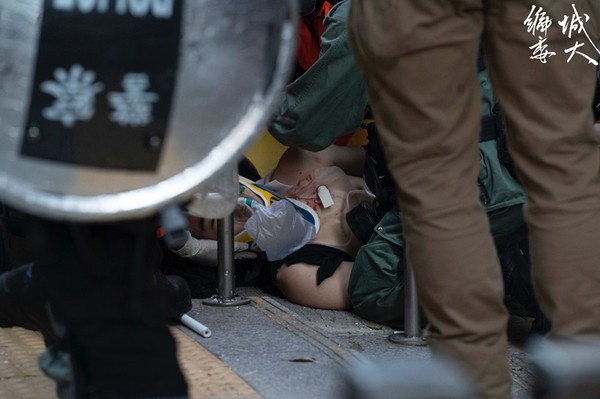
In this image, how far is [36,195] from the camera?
137 centimetres

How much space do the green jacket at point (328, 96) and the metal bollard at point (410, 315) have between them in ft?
1.88

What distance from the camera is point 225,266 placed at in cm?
329

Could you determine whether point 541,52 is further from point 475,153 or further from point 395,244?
point 395,244

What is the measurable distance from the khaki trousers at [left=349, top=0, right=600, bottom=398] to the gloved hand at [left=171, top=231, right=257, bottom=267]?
1505 mm

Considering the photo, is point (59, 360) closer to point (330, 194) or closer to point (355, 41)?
point (355, 41)

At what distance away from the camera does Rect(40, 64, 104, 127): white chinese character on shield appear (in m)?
1.37

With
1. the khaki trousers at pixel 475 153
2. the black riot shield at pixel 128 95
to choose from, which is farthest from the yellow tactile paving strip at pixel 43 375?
the black riot shield at pixel 128 95

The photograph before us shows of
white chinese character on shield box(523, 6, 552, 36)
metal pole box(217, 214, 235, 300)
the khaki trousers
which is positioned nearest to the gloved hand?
metal pole box(217, 214, 235, 300)

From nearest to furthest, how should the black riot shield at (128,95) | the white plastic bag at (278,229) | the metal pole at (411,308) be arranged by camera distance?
1. the black riot shield at (128,95)
2. the metal pole at (411,308)
3. the white plastic bag at (278,229)

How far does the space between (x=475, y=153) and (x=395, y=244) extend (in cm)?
111

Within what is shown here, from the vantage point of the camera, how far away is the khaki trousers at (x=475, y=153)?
6.44ft

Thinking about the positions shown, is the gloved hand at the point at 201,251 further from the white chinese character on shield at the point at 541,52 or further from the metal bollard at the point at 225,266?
the white chinese character on shield at the point at 541,52

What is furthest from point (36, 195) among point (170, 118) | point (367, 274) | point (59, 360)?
point (367, 274)

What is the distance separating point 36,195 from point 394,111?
86 cm
